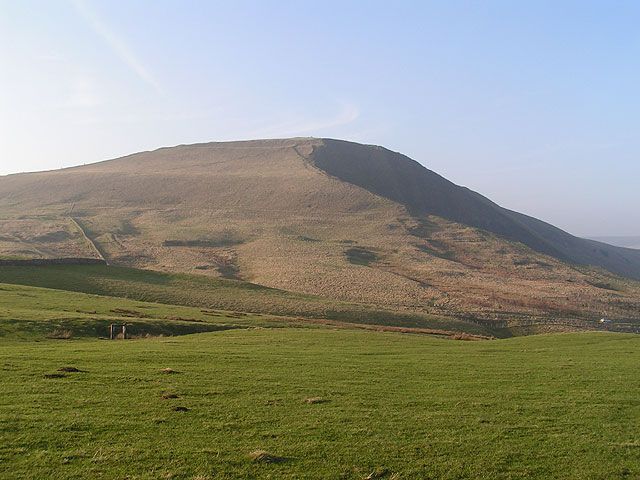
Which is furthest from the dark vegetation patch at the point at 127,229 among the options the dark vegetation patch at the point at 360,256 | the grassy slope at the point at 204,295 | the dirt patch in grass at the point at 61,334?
the dirt patch in grass at the point at 61,334

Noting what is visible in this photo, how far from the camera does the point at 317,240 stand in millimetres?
129875

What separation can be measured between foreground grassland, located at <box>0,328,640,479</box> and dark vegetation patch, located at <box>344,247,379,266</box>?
8339cm

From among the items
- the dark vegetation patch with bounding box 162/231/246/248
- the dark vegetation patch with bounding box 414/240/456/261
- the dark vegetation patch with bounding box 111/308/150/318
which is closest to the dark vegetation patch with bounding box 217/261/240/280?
the dark vegetation patch with bounding box 162/231/246/248

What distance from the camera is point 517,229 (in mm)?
191125

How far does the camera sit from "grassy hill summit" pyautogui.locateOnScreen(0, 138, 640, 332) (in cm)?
8812

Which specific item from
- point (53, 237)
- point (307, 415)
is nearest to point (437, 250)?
point (53, 237)

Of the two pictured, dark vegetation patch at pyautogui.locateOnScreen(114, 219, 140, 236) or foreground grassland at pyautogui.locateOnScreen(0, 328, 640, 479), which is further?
dark vegetation patch at pyautogui.locateOnScreen(114, 219, 140, 236)

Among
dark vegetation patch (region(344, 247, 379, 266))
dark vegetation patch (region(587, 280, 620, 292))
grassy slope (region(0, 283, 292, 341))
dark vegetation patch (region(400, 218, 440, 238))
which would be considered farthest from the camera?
dark vegetation patch (region(400, 218, 440, 238))

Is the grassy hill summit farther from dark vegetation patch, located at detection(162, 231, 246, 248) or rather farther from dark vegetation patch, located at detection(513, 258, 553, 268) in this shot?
dark vegetation patch, located at detection(513, 258, 553, 268)

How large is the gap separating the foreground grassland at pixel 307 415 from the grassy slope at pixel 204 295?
32948mm

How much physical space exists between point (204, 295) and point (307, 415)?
4925 cm

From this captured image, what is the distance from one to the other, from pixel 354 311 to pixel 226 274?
38.2m

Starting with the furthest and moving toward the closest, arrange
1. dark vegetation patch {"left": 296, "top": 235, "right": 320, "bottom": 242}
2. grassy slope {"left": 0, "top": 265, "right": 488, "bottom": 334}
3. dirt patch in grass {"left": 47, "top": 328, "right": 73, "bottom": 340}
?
dark vegetation patch {"left": 296, "top": 235, "right": 320, "bottom": 242} → grassy slope {"left": 0, "top": 265, "right": 488, "bottom": 334} → dirt patch in grass {"left": 47, "top": 328, "right": 73, "bottom": 340}

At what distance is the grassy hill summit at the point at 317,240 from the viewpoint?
88.1 m
